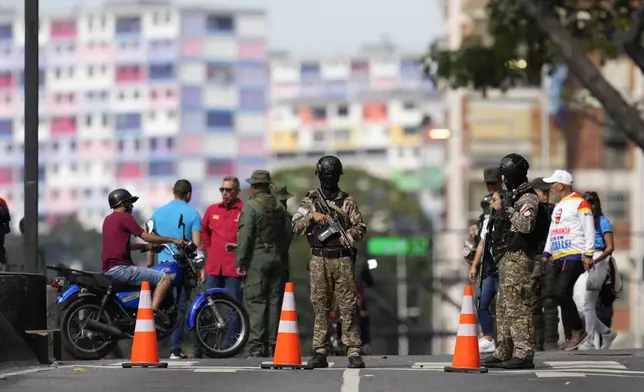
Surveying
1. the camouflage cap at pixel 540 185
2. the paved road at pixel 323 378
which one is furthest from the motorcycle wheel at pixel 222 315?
the camouflage cap at pixel 540 185

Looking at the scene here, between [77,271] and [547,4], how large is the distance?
1147 centimetres

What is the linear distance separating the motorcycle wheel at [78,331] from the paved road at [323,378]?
1155mm

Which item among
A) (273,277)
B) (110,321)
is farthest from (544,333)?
(110,321)

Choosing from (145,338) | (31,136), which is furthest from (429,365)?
(31,136)

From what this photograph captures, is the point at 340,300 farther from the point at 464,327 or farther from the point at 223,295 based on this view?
the point at 223,295

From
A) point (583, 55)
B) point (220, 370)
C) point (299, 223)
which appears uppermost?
point (583, 55)

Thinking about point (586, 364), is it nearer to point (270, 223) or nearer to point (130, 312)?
point (270, 223)

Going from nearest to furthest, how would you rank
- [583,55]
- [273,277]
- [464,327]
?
1. [464,327]
2. [273,277]
3. [583,55]

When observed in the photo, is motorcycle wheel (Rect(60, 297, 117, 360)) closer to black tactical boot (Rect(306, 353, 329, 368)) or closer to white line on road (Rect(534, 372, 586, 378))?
black tactical boot (Rect(306, 353, 329, 368))

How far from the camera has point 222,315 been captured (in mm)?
19906

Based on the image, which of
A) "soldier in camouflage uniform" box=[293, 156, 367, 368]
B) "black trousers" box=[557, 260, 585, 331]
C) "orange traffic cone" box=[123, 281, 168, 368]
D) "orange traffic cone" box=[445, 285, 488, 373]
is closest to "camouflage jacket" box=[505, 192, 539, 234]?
"orange traffic cone" box=[445, 285, 488, 373]

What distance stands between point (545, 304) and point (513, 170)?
6280 millimetres

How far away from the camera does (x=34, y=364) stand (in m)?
17.6

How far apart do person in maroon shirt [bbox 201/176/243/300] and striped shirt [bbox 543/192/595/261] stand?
10.7ft
